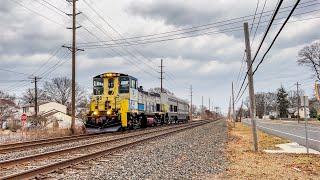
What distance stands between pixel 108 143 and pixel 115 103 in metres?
10.3

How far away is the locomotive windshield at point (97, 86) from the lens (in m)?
28.9

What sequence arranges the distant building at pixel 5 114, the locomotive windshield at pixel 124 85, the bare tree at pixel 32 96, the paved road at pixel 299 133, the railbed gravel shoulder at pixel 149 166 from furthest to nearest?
the bare tree at pixel 32 96, the distant building at pixel 5 114, the locomotive windshield at pixel 124 85, the paved road at pixel 299 133, the railbed gravel shoulder at pixel 149 166

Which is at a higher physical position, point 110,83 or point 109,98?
point 110,83

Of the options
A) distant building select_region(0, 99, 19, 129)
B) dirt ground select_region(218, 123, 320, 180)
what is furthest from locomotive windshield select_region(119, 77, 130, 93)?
distant building select_region(0, 99, 19, 129)

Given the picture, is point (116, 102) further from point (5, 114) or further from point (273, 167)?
point (5, 114)

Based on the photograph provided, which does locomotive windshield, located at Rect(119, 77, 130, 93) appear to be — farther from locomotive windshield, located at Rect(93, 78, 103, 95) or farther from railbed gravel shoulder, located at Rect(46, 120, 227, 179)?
railbed gravel shoulder, located at Rect(46, 120, 227, 179)

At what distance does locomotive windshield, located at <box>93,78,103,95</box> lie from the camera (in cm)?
2889

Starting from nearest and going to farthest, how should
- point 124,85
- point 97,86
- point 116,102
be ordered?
point 116,102 → point 124,85 → point 97,86

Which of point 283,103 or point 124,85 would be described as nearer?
point 124,85

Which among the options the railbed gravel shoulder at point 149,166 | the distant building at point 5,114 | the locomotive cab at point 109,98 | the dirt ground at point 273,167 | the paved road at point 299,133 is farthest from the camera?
the distant building at point 5,114

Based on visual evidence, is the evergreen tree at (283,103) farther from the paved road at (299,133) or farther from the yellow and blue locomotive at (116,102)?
the yellow and blue locomotive at (116,102)

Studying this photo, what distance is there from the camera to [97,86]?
2927 cm

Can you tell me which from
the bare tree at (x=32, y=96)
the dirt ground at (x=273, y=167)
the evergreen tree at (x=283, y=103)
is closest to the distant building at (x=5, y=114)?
the bare tree at (x=32, y=96)

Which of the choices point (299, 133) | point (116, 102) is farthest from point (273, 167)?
point (299, 133)
